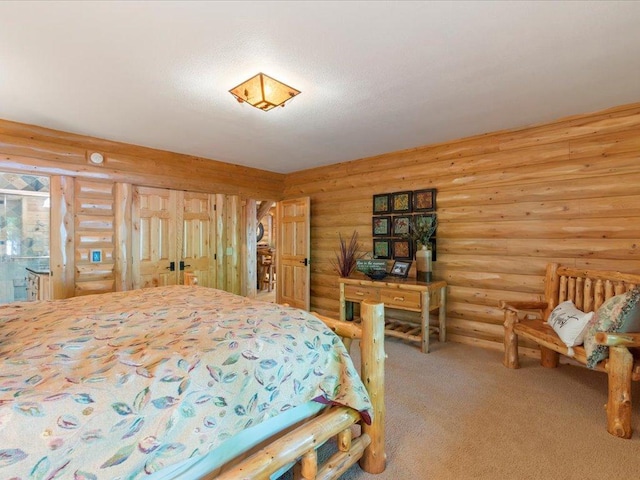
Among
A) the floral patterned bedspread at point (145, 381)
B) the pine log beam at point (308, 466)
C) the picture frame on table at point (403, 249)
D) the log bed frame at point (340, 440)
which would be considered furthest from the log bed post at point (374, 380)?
the picture frame on table at point (403, 249)

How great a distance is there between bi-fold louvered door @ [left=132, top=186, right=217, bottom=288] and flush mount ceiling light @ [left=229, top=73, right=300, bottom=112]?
2359mm

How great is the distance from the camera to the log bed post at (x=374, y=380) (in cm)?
171

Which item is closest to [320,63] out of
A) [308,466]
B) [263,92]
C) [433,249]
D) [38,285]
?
[263,92]

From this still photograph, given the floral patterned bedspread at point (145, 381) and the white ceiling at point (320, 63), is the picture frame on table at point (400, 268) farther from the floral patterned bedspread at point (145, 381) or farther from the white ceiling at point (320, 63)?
the floral patterned bedspread at point (145, 381)

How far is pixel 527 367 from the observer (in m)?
3.07

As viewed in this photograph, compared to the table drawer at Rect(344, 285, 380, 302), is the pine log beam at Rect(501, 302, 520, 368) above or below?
below

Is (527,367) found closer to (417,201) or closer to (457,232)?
(457,232)

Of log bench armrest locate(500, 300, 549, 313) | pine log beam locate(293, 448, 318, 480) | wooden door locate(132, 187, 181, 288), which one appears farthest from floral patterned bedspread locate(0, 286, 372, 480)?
wooden door locate(132, 187, 181, 288)

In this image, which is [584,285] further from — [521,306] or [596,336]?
[596,336]

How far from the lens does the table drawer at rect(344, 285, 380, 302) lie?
3.92 metres

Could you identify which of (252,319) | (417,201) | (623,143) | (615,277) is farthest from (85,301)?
(623,143)

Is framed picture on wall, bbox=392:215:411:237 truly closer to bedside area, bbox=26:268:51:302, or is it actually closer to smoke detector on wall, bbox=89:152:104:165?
smoke detector on wall, bbox=89:152:104:165

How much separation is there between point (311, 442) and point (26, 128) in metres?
4.00

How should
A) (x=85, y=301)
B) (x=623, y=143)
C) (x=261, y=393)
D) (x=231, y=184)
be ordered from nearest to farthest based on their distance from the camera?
(x=261, y=393)
(x=85, y=301)
(x=623, y=143)
(x=231, y=184)
